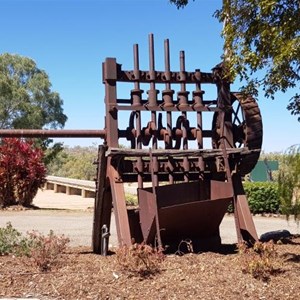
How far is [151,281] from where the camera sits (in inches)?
199

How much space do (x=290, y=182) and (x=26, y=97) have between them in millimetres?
30802

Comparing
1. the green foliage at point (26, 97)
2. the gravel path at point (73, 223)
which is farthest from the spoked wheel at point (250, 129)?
the green foliage at point (26, 97)

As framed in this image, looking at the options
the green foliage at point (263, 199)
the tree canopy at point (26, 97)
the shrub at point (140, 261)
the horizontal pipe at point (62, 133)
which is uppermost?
the tree canopy at point (26, 97)

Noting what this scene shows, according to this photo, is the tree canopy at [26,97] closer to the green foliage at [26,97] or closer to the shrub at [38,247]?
the green foliage at [26,97]

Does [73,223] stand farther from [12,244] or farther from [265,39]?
[265,39]

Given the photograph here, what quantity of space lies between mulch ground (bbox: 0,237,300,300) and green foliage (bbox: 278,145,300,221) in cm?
168

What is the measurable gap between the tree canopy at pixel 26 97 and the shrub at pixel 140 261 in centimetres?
3090

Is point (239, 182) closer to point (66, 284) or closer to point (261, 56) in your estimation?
point (261, 56)

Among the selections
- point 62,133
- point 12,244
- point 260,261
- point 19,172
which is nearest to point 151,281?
point 260,261

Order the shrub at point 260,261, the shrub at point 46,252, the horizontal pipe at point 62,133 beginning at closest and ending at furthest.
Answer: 1. the shrub at point 260,261
2. the shrub at point 46,252
3. the horizontal pipe at point 62,133

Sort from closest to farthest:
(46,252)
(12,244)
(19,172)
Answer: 1. (46,252)
2. (12,244)
3. (19,172)

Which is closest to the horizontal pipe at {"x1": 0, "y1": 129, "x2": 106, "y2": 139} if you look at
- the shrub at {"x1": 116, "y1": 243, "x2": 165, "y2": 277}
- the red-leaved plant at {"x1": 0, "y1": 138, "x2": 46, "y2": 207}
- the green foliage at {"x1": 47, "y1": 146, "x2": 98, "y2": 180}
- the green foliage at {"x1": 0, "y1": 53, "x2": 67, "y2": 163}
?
the shrub at {"x1": 116, "y1": 243, "x2": 165, "y2": 277}

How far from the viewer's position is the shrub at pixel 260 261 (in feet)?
16.9

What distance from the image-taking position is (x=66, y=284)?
16.4ft
